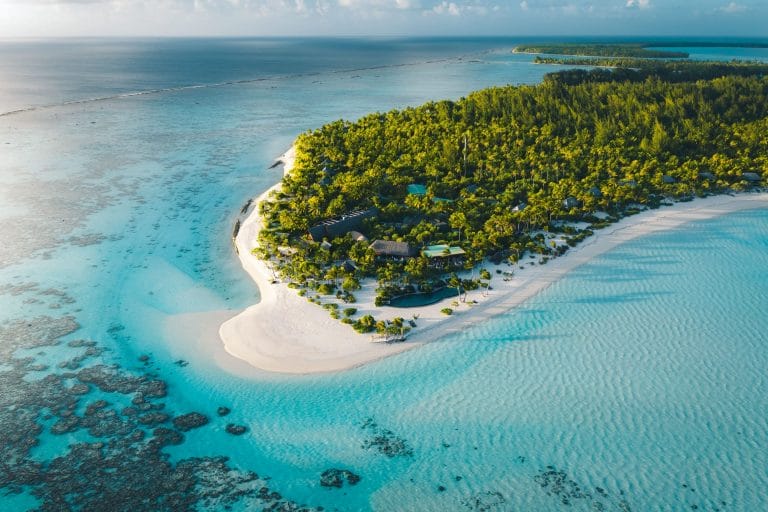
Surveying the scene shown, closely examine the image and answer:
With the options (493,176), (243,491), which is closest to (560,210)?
(493,176)

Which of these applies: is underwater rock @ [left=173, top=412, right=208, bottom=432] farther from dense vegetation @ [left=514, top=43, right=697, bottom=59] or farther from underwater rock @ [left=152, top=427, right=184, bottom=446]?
dense vegetation @ [left=514, top=43, right=697, bottom=59]

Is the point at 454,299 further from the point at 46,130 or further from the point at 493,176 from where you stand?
the point at 46,130

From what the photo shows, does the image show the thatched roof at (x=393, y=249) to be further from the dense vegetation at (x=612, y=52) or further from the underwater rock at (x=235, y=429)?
the dense vegetation at (x=612, y=52)

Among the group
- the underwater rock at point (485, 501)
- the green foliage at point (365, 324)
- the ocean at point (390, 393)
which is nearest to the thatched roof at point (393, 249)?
the green foliage at point (365, 324)

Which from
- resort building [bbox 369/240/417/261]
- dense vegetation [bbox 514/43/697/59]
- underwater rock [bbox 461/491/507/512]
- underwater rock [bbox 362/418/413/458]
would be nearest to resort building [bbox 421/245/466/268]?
resort building [bbox 369/240/417/261]

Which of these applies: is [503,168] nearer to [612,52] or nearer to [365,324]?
[365,324]

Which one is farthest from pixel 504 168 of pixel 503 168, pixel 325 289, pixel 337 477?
pixel 337 477
